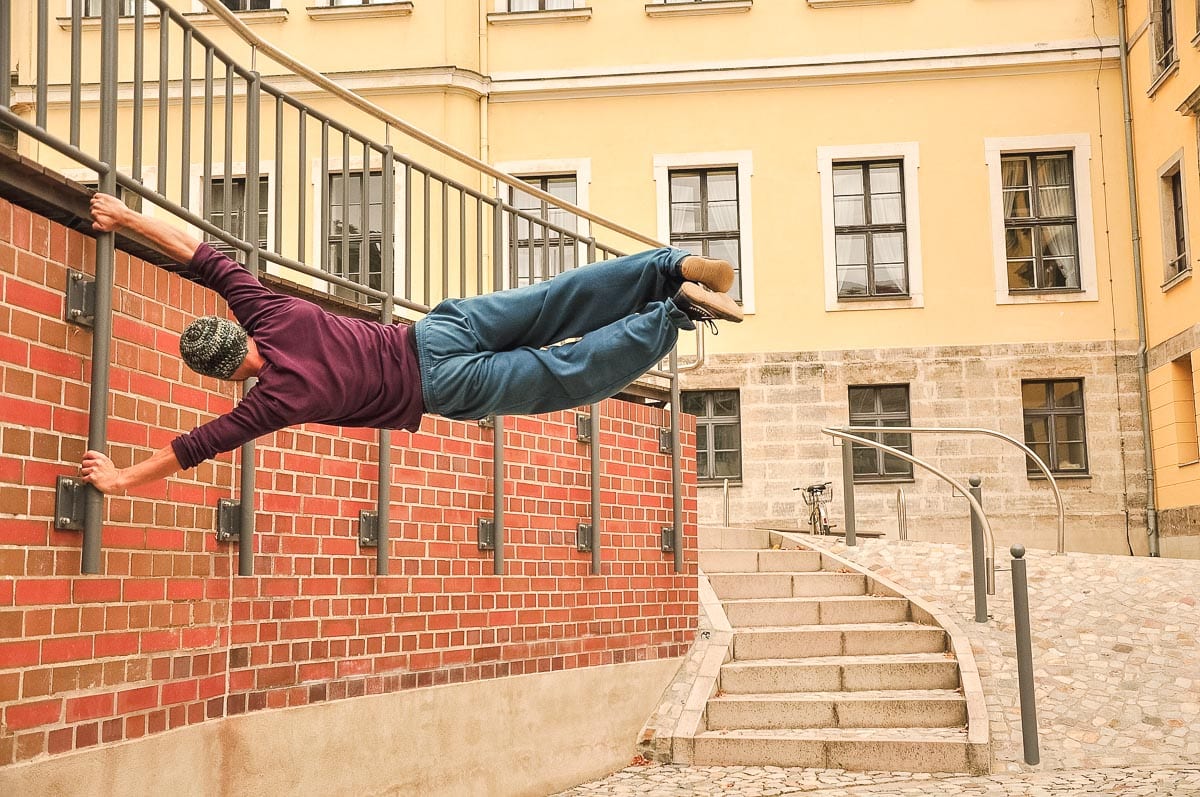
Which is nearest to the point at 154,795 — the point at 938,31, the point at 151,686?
the point at 151,686

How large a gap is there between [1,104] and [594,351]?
1969mm

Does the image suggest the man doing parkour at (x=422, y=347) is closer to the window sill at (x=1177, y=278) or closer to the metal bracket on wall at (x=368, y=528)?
the metal bracket on wall at (x=368, y=528)

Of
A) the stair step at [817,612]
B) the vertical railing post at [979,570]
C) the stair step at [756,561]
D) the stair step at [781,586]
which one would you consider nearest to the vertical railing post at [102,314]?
the stair step at [817,612]

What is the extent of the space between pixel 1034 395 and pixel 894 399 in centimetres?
188

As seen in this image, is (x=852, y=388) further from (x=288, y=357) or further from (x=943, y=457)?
(x=288, y=357)

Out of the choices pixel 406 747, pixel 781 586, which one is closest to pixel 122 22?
pixel 406 747

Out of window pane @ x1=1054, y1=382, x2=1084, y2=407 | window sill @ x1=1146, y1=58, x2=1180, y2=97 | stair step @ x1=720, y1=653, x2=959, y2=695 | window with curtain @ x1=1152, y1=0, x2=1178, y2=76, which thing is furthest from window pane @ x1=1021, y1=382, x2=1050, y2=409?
stair step @ x1=720, y1=653, x2=959, y2=695

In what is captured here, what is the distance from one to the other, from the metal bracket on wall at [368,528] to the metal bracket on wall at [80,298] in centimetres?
204

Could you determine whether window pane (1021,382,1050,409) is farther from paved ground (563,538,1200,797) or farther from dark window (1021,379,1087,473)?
paved ground (563,538,1200,797)

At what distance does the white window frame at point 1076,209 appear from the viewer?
704 inches

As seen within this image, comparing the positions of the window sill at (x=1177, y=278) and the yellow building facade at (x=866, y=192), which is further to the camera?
the yellow building facade at (x=866, y=192)

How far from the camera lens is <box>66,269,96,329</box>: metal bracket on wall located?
14.2 ft

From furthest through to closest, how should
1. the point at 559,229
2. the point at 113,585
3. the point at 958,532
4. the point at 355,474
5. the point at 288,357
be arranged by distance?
the point at 958,532, the point at 559,229, the point at 355,474, the point at 113,585, the point at 288,357

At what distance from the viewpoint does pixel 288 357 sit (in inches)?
166
